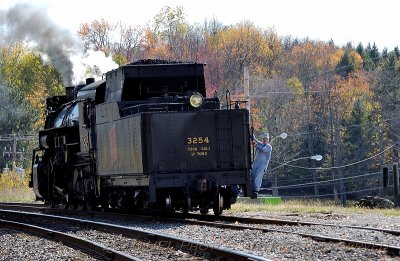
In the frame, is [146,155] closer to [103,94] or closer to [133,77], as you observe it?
[133,77]

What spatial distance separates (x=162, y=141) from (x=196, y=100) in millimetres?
1191

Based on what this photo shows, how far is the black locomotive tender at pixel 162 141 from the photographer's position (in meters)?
18.2

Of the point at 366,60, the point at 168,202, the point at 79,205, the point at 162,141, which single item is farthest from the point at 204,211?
the point at 366,60

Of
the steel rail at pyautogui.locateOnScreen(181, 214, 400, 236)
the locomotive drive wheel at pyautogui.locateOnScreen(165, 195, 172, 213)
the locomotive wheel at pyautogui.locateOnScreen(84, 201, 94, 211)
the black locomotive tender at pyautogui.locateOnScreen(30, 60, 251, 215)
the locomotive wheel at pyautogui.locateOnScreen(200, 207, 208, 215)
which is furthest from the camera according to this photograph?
the locomotive wheel at pyautogui.locateOnScreen(84, 201, 94, 211)

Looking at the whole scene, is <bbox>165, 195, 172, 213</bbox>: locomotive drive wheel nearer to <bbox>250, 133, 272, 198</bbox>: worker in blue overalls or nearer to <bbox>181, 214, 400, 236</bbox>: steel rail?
<bbox>181, 214, 400, 236</bbox>: steel rail

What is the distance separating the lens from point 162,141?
18.2 metres

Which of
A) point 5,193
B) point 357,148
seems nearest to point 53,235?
point 5,193

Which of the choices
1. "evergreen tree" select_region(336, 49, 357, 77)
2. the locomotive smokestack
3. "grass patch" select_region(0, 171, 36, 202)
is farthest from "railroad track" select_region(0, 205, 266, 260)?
"evergreen tree" select_region(336, 49, 357, 77)

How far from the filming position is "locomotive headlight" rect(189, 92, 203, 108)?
1859 cm

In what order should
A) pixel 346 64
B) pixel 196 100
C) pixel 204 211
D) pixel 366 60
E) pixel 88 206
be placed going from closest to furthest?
pixel 196 100
pixel 204 211
pixel 88 206
pixel 346 64
pixel 366 60

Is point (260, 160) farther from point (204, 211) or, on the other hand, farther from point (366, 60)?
point (366, 60)

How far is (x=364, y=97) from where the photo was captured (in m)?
84.6

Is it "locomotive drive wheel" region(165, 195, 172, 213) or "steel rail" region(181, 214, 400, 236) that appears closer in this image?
"steel rail" region(181, 214, 400, 236)

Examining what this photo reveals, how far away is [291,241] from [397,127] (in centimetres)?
6725
